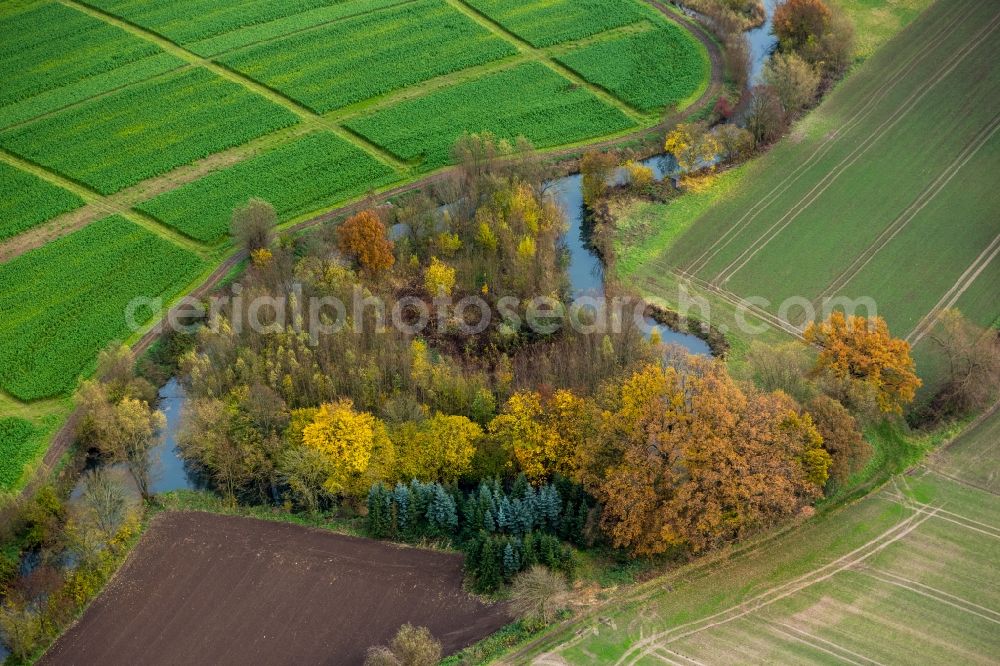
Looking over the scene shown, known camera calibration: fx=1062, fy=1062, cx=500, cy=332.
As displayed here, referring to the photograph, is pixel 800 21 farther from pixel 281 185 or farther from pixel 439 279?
pixel 281 185

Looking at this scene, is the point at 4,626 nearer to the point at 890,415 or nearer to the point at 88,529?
the point at 88,529

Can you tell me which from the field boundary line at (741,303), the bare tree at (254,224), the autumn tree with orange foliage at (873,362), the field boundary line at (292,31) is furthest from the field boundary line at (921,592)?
the field boundary line at (292,31)

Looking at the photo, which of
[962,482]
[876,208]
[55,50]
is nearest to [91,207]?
[55,50]

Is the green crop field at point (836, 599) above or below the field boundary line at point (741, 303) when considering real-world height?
below

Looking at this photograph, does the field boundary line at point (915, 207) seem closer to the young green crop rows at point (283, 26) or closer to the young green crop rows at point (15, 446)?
the young green crop rows at point (15, 446)

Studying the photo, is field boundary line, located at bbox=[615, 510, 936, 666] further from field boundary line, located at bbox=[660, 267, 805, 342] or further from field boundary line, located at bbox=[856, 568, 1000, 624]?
field boundary line, located at bbox=[660, 267, 805, 342]

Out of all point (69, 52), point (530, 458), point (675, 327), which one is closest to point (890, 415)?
point (675, 327)
